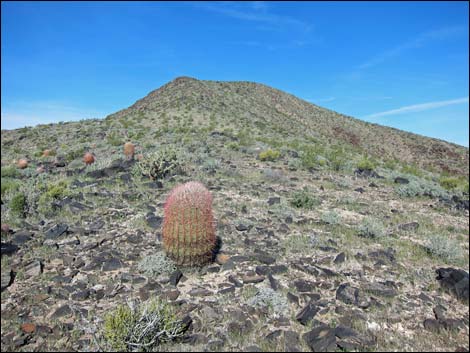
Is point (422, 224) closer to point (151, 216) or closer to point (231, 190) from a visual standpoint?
point (231, 190)

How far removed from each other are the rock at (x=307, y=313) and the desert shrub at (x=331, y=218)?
356 centimetres

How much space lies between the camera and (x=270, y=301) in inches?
176

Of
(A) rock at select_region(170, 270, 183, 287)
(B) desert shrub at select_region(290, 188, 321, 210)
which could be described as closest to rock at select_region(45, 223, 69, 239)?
(A) rock at select_region(170, 270, 183, 287)

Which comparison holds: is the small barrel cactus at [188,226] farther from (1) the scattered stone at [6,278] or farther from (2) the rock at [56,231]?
(2) the rock at [56,231]

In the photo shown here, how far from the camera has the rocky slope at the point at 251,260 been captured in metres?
3.89

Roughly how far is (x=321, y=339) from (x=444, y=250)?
3.80m

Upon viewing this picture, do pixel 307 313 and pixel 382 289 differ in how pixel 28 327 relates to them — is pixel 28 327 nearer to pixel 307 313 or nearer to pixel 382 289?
pixel 307 313

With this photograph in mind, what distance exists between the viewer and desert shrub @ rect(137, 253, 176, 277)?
518 cm

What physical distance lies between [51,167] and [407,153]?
36.3 meters

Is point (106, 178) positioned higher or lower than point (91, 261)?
higher

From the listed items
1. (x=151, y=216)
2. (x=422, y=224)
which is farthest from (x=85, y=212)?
(x=422, y=224)

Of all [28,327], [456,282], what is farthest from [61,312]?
[456,282]

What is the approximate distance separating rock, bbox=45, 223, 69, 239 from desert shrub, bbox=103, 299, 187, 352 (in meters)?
3.48

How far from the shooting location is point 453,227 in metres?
7.75
